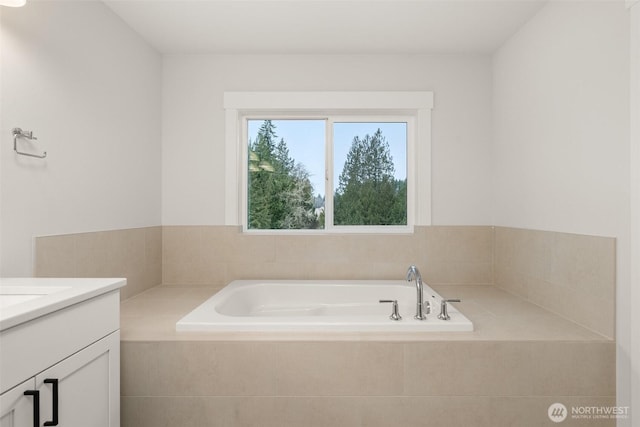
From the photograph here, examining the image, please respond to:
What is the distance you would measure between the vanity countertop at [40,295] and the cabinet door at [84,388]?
198mm

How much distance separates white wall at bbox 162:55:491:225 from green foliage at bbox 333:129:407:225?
12.8 inches

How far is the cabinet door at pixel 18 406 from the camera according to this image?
0.99m

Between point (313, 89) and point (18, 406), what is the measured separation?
261 centimetres

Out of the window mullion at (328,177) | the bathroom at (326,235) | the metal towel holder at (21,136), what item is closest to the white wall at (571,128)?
the bathroom at (326,235)

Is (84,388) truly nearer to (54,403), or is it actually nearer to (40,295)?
(54,403)

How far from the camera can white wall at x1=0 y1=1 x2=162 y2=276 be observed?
166cm

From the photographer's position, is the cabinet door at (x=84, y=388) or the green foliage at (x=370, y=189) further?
the green foliage at (x=370, y=189)

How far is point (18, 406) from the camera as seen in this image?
3.39ft

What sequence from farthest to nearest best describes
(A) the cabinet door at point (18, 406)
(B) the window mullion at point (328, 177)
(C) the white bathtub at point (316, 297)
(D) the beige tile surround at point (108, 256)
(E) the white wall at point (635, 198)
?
(B) the window mullion at point (328, 177)
(C) the white bathtub at point (316, 297)
(D) the beige tile surround at point (108, 256)
(E) the white wall at point (635, 198)
(A) the cabinet door at point (18, 406)

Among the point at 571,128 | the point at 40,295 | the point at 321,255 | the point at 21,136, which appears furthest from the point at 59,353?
the point at 571,128

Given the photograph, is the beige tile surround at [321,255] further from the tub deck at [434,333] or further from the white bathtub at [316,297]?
the tub deck at [434,333]

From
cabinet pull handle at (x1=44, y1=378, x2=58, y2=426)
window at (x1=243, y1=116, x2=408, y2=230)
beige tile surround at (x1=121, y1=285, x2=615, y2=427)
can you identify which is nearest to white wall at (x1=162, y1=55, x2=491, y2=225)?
window at (x1=243, y1=116, x2=408, y2=230)

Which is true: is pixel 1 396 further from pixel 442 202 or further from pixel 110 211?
pixel 442 202

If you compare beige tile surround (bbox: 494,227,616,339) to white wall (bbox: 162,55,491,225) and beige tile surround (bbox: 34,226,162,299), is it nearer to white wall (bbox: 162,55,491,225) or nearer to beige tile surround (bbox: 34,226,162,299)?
white wall (bbox: 162,55,491,225)
